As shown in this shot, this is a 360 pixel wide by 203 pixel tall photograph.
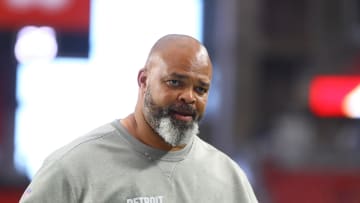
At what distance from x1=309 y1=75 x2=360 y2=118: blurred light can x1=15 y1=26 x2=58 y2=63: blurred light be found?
3363mm

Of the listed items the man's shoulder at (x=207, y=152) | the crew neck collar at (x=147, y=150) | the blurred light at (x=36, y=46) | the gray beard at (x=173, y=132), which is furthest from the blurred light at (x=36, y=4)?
the gray beard at (x=173, y=132)

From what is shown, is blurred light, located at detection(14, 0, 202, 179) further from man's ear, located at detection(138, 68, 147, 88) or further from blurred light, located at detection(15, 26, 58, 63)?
man's ear, located at detection(138, 68, 147, 88)

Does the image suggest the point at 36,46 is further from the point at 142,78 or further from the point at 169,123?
the point at 169,123

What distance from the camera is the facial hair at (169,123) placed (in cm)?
284

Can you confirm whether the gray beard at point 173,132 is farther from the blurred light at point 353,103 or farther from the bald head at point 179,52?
the blurred light at point 353,103

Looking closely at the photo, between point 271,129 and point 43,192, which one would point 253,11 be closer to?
point 271,129

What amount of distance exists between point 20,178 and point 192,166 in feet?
16.2

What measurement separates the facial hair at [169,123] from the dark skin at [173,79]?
1 cm

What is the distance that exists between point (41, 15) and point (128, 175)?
5.70 metres

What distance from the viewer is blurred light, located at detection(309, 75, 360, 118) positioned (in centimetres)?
1031

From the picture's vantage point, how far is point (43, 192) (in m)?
2.72

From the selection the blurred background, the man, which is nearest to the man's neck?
the man

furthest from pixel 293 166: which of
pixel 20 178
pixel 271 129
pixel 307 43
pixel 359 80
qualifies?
pixel 307 43

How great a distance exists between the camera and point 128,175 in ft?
9.31
